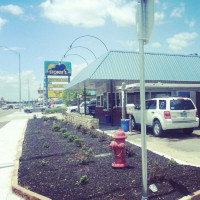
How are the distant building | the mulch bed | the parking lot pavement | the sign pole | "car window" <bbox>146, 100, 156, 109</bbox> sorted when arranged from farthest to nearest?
the distant building → "car window" <bbox>146, 100, 156, 109</bbox> → the parking lot pavement → the mulch bed → the sign pole

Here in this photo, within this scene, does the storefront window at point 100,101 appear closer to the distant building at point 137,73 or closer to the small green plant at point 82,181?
the distant building at point 137,73

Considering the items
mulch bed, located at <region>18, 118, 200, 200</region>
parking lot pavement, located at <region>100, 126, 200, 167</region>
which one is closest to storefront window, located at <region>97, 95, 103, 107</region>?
parking lot pavement, located at <region>100, 126, 200, 167</region>

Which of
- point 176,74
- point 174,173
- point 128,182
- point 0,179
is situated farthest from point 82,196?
point 176,74

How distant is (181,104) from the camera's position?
10672 millimetres

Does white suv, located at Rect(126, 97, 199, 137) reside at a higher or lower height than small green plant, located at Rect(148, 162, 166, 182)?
higher

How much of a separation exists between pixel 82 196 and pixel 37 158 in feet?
11.3

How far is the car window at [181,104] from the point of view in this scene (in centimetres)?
1055

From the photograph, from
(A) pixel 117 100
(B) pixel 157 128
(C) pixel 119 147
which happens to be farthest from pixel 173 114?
(A) pixel 117 100

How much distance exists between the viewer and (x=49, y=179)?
5168mm

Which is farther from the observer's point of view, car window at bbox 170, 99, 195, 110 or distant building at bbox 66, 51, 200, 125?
distant building at bbox 66, 51, 200, 125

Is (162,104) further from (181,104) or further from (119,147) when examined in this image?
(119,147)

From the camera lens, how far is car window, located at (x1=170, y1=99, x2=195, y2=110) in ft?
34.6

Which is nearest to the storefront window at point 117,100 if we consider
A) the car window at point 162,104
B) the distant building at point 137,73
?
the distant building at point 137,73

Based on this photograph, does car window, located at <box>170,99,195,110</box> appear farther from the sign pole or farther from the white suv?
the sign pole
